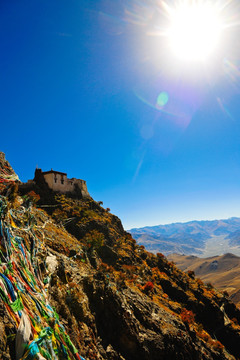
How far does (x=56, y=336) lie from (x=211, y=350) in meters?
24.4

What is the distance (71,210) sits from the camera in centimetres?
3334

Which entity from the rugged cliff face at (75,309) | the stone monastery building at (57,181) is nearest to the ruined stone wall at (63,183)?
the stone monastery building at (57,181)

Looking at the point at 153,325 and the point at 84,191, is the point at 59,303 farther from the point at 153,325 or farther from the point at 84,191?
the point at 84,191

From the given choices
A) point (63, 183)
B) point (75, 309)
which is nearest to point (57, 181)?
point (63, 183)

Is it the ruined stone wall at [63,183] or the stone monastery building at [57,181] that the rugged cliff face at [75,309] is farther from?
the ruined stone wall at [63,183]

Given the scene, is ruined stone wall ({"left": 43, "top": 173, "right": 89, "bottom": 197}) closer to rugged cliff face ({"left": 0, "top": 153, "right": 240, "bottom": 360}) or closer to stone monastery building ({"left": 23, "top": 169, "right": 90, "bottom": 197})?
stone monastery building ({"left": 23, "top": 169, "right": 90, "bottom": 197})

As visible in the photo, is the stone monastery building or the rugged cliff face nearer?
the rugged cliff face

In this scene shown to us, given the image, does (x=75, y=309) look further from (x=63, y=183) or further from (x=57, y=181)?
(x=63, y=183)

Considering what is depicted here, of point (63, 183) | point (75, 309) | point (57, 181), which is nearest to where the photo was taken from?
point (75, 309)

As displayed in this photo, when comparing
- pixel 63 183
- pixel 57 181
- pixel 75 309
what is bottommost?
pixel 75 309

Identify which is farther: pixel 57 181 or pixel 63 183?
pixel 63 183

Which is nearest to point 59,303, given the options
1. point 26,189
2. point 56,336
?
point 56,336

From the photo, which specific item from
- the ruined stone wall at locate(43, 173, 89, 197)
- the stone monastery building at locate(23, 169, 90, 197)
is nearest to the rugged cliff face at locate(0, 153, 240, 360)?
the stone monastery building at locate(23, 169, 90, 197)

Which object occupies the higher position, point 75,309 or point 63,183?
point 63,183
